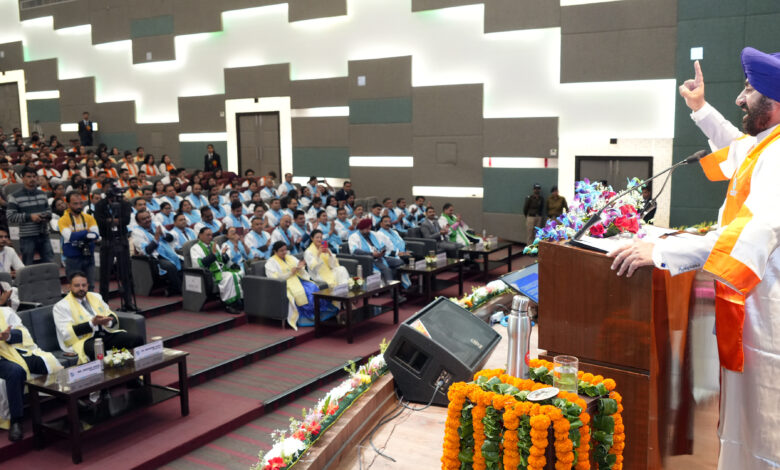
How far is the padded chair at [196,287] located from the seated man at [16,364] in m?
2.54

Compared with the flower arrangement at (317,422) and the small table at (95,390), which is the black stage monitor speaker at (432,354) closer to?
the flower arrangement at (317,422)

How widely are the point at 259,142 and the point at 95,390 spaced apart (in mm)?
10937

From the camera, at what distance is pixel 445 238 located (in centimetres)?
1049

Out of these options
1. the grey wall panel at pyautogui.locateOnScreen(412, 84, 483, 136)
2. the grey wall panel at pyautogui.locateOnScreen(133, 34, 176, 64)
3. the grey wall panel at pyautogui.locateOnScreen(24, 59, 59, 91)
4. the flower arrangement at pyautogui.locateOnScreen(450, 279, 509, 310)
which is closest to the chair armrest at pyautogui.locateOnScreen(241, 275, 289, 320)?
the flower arrangement at pyautogui.locateOnScreen(450, 279, 509, 310)

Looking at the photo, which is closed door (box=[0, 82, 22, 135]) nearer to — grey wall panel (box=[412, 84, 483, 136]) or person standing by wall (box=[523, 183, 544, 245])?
grey wall panel (box=[412, 84, 483, 136])

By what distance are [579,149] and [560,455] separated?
33.2 ft

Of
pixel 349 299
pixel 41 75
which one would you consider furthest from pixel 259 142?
pixel 349 299

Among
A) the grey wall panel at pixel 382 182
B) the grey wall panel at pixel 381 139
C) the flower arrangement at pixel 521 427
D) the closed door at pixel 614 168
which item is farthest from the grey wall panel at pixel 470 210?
the flower arrangement at pixel 521 427

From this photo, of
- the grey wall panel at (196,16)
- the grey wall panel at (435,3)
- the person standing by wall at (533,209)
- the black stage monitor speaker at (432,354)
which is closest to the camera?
the black stage monitor speaker at (432,354)

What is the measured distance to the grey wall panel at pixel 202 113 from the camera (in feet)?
48.6

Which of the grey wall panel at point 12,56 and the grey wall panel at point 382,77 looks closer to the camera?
the grey wall panel at point 382,77

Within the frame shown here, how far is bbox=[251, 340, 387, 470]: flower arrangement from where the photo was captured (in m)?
2.07

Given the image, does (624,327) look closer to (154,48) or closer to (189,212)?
(189,212)

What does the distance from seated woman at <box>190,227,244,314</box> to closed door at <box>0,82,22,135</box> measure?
577 inches
